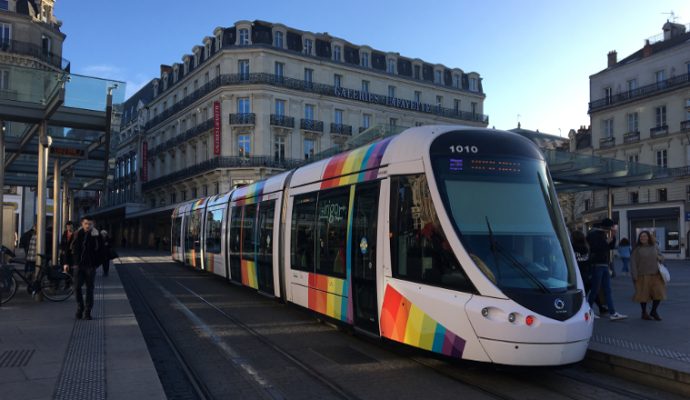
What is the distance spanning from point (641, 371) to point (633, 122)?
45.0 m

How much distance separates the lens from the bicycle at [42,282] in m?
11.4

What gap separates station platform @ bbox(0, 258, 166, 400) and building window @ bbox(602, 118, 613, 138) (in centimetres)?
4624

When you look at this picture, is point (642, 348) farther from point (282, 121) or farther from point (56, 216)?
point (282, 121)

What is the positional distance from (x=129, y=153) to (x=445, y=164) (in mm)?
68655

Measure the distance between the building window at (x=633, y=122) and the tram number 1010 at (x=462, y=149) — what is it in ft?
146

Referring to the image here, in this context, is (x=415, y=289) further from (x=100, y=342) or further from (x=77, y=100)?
(x=77, y=100)

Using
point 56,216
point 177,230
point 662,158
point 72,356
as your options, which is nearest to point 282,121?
point 177,230

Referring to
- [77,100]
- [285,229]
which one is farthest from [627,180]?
[77,100]

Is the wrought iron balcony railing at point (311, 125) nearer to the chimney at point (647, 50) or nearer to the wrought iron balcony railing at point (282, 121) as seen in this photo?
the wrought iron balcony railing at point (282, 121)

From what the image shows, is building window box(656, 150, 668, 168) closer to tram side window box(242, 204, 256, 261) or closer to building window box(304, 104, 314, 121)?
building window box(304, 104, 314, 121)

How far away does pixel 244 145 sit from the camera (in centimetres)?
4731

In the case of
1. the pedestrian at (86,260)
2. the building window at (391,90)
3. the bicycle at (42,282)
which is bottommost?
the bicycle at (42,282)

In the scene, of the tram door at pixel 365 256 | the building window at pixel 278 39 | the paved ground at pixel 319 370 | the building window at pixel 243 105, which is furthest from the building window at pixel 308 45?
the tram door at pixel 365 256

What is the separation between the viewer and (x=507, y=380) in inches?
253
